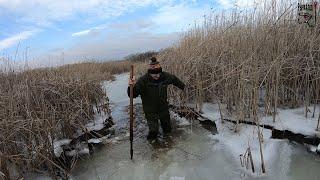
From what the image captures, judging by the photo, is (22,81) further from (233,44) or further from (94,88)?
(233,44)

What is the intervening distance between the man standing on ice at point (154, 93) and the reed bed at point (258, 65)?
764 millimetres

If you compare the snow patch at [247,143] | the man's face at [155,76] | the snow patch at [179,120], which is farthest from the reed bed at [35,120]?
the snow patch at [247,143]

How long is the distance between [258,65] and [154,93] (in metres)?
1.61

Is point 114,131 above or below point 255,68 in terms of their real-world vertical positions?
below

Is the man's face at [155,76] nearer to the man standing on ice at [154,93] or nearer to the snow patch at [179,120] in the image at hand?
the man standing on ice at [154,93]

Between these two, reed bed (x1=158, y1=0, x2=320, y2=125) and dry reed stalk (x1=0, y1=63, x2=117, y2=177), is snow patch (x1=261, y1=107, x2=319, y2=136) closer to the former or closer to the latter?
reed bed (x1=158, y1=0, x2=320, y2=125)

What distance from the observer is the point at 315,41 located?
608 cm

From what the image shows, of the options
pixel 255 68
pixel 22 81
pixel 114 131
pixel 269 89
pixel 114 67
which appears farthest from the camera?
pixel 114 67

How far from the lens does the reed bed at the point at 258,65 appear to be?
18.9 ft

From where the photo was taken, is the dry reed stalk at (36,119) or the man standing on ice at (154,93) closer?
the dry reed stalk at (36,119)

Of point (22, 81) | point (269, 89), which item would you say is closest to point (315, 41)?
point (269, 89)

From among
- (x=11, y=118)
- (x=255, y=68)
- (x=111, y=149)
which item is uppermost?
Answer: (x=255, y=68)

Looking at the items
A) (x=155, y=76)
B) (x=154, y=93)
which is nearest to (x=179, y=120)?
(x=154, y=93)

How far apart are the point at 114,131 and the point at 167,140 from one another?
3.78ft
